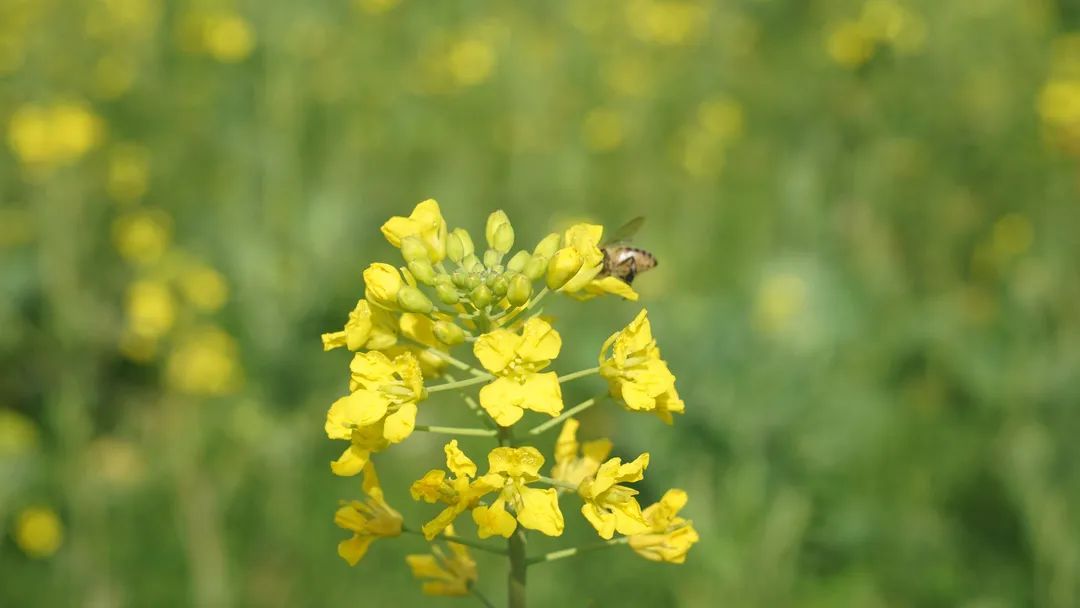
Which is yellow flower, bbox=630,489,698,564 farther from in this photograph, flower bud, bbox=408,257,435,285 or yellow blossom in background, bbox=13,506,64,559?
yellow blossom in background, bbox=13,506,64,559

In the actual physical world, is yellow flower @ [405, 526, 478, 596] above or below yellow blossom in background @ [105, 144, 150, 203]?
above

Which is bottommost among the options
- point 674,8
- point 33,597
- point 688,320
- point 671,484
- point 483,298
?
point 33,597

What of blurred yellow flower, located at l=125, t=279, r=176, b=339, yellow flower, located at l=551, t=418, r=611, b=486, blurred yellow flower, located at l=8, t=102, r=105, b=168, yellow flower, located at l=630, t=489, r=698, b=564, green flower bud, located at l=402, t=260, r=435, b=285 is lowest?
blurred yellow flower, located at l=125, t=279, r=176, b=339

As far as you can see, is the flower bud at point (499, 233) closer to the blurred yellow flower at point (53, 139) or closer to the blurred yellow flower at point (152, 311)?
the blurred yellow flower at point (152, 311)

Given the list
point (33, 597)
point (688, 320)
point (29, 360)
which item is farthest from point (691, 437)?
point (29, 360)

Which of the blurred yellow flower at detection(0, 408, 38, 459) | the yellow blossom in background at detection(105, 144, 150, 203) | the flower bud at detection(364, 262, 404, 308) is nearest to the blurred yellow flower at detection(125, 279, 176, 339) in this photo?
the blurred yellow flower at detection(0, 408, 38, 459)

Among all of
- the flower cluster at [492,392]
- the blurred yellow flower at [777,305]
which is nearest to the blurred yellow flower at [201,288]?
the blurred yellow flower at [777,305]

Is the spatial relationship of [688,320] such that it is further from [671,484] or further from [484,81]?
[484,81]
